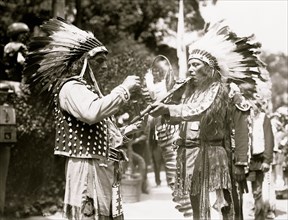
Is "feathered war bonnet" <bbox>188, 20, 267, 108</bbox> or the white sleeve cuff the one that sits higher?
"feathered war bonnet" <bbox>188, 20, 267, 108</bbox>

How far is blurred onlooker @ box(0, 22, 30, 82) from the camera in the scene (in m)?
8.54

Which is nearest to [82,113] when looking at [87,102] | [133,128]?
[87,102]

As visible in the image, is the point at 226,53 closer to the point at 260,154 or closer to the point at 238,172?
the point at 238,172

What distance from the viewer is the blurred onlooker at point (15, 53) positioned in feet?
28.0

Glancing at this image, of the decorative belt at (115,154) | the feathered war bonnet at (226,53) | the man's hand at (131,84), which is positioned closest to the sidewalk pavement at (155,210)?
the feathered war bonnet at (226,53)

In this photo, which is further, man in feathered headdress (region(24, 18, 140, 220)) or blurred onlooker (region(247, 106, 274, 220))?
blurred onlooker (region(247, 106, 274, 220))

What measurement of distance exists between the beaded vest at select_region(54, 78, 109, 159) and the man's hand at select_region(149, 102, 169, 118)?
814 mm

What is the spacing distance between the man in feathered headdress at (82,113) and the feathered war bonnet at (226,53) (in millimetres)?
1300

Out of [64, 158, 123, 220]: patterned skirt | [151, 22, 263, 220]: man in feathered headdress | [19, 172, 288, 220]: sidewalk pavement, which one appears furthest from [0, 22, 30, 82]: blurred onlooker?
[64, 158, 123, 220]: patterned skirt

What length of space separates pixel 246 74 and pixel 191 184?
1.23m

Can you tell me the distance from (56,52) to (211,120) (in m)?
1.66

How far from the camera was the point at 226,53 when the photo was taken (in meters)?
5.25

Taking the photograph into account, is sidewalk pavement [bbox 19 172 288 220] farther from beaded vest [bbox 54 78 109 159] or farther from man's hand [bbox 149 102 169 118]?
beaded vest [bbox 54 78 109 159]

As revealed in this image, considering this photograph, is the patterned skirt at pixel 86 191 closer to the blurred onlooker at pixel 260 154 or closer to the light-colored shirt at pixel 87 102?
Result: the light-colored shirt at pixel 87 102
